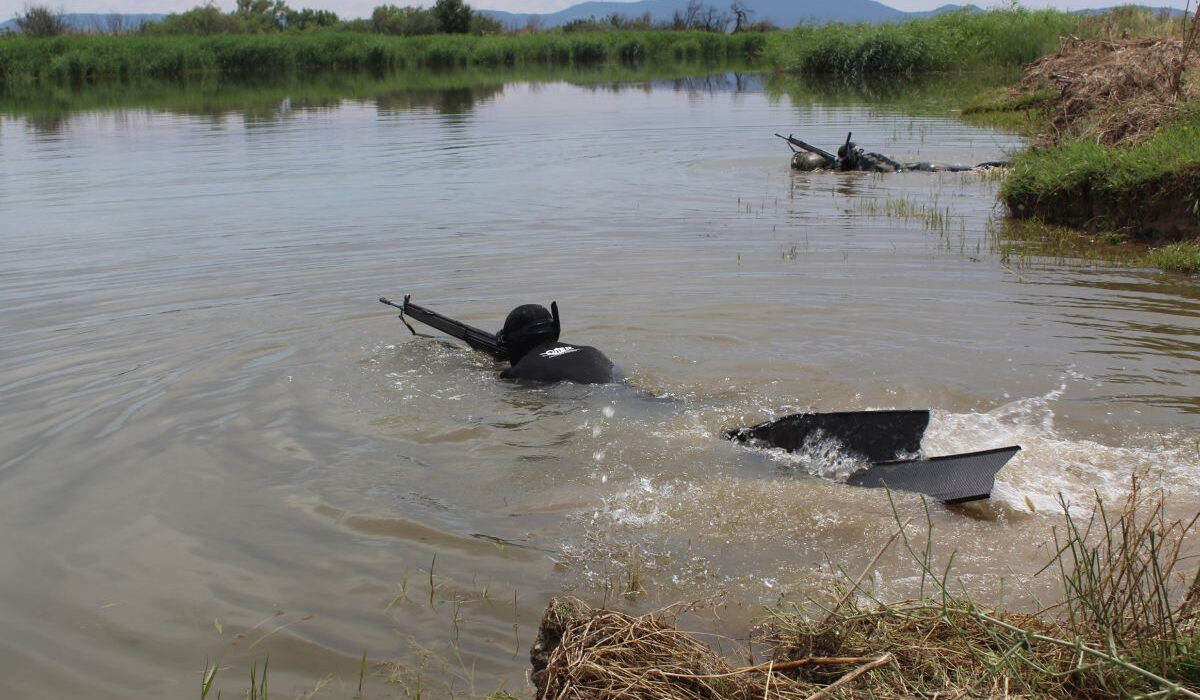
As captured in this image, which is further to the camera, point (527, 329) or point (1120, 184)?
point (1120, 184)

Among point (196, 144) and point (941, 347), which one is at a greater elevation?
point (196, 144)

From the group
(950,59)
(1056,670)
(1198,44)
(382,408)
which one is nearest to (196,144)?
(382,408)

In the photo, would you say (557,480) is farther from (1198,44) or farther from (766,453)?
(1198,44)

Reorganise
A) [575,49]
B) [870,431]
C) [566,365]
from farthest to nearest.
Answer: [575,49] → [566,365] → [870,431]

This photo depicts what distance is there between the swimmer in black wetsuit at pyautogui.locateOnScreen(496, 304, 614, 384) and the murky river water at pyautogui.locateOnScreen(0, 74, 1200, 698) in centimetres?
13

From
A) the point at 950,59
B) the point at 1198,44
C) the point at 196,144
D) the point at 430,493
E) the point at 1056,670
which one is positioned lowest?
the point at 430,493

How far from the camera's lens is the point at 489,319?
802cm

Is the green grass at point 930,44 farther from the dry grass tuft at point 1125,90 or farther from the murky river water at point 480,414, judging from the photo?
the murky river water at point 480,414

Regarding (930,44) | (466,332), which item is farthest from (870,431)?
(930,44)

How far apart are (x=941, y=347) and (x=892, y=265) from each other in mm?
2572

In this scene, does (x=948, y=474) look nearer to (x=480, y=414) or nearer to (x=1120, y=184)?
(x=480, y=414)

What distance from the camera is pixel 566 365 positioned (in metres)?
6.14

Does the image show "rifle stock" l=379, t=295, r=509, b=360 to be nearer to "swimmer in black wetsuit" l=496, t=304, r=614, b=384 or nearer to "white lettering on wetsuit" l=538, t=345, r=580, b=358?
"swimmer in black wetsuit" l=496, t=304, r=614, b=384

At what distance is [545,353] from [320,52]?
163ft
